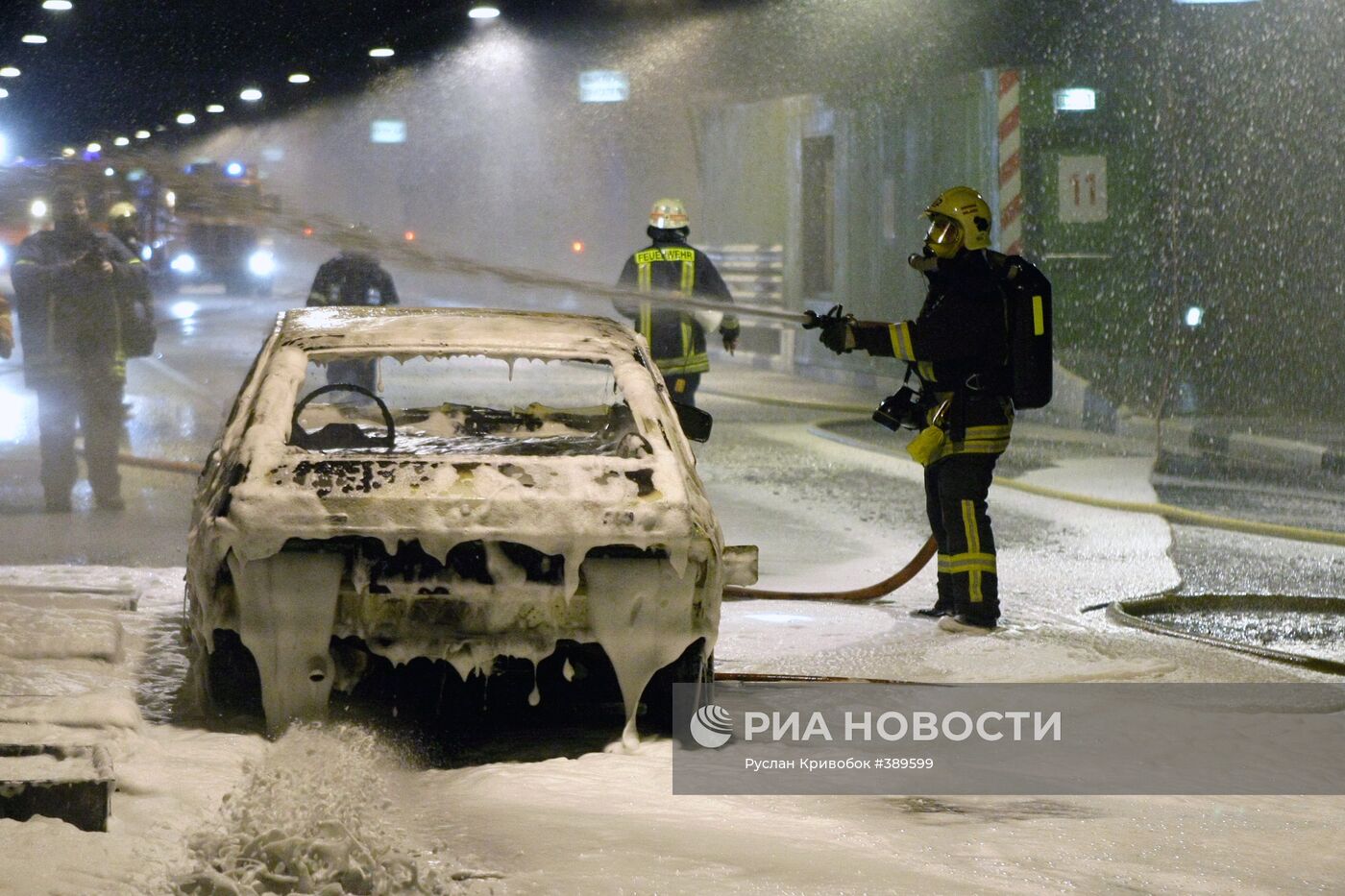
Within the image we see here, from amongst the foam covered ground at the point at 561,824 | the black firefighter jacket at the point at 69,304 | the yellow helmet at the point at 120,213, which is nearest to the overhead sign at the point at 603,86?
the yellow helmet at the point at 120,213

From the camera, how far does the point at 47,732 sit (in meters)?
4.20

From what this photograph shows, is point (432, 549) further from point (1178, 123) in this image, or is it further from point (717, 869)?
point (1178, 123)

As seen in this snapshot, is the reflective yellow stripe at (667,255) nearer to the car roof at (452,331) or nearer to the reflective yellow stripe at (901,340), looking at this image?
the reflective yellow stripe at (901,340)

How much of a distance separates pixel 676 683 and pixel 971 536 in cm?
235

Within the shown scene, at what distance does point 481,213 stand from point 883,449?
31988mm

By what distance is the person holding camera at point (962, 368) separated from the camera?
6727 mm

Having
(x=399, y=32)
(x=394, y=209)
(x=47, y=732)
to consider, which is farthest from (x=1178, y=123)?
(x=394, y=209)

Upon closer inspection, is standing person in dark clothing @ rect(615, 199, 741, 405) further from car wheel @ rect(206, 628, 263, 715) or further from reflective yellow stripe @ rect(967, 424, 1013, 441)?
car wheel @ rect(206, 628, 263, 715)

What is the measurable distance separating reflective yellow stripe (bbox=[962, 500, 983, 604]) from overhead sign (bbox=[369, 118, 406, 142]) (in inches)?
1490

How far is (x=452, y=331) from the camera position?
5680 millimetres

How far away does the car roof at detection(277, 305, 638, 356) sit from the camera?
554 cm

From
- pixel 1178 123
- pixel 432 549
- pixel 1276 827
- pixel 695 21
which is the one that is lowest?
pixel 1276 827

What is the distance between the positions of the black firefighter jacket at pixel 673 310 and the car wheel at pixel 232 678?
223 inches

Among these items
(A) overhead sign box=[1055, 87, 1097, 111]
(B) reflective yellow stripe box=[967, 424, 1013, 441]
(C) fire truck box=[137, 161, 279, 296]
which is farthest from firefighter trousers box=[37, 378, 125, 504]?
(C) fire truck box=[137, 161, 279, 296]
